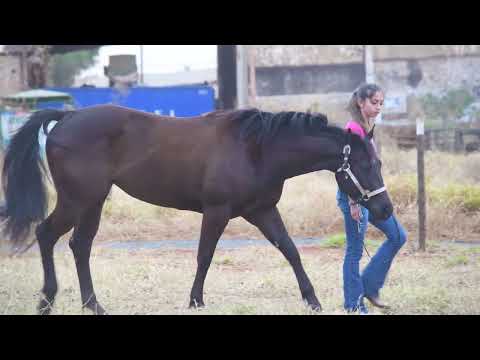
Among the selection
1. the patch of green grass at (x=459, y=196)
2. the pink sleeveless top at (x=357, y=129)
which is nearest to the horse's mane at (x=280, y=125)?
the pink sleeveless top at (x=357, y=129)

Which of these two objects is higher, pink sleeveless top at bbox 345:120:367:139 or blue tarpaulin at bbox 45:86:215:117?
pink sleeveless top at bbox 345:120:367:139

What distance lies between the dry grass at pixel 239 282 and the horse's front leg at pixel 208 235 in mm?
169

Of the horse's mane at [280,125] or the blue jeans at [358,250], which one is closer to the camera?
the blue jeans at [358,250]

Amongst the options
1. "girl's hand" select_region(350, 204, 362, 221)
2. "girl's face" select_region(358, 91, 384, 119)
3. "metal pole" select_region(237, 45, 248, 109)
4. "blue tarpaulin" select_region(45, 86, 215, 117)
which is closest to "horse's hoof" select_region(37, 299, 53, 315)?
"girl's hand" select_region(350, 204, 362, 221)

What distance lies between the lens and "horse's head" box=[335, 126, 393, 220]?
580 centimetres

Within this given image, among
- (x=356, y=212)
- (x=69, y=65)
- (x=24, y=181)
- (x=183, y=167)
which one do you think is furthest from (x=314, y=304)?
(x=69, y=65)

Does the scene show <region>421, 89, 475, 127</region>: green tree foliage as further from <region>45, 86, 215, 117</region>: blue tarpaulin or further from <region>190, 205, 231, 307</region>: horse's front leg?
<region>190, 205, 231, 307</region>: horse's front leg

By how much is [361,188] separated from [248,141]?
1.07m

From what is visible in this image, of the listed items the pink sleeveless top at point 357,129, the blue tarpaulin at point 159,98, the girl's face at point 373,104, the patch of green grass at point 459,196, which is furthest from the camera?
the blue tarpaulin at point 159,98

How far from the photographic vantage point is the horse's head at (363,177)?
580 centimetres

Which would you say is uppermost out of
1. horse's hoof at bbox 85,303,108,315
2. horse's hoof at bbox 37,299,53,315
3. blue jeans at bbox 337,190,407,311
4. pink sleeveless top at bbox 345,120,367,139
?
pink sleeveless top at bbox 345,120,367,139

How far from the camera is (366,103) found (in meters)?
5.68

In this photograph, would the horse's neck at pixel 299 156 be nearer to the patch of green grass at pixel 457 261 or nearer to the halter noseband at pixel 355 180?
the halter noseband at pixel 355 180

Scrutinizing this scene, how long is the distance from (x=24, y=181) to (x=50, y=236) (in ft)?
2.30
